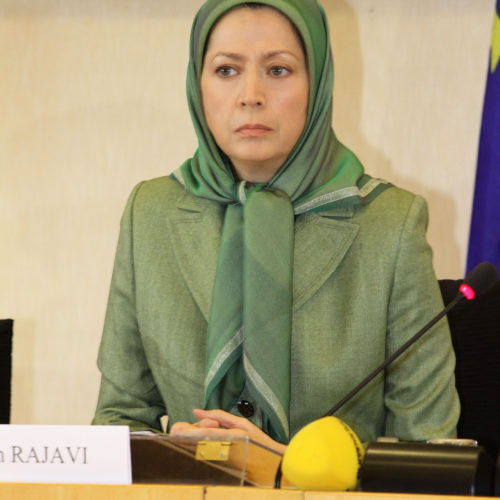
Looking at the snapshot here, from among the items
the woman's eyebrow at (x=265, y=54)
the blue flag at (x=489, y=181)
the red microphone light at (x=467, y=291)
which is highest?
the woman's eyebrow at (x=265, y=54)

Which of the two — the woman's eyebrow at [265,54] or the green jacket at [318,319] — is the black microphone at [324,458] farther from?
the woman's eyebrow at [265,54]

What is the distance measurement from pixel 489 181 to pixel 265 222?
783 mm

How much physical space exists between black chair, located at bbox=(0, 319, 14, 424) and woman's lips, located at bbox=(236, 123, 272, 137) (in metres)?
0.59

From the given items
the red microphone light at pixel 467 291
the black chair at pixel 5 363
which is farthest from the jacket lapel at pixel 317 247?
the black chair at pixel 5 363

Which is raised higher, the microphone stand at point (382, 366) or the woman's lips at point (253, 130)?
the woman's lips at point (253, 130)

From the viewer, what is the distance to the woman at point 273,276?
1508 mm

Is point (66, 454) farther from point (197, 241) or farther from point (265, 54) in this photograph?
point (265, 54)

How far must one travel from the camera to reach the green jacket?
151cm

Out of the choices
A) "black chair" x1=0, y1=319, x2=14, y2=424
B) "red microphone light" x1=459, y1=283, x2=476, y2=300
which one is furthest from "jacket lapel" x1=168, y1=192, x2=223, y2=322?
"red microphone light" x1=459, y1=283, x2=476, y2=300

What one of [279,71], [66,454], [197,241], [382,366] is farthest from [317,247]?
[66,454]

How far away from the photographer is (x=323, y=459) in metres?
0.88

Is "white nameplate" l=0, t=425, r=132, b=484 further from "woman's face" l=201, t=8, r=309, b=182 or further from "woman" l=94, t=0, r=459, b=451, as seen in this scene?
"woman's face" l=201, t=8, r=309, b=182

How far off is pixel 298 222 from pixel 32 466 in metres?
0.83

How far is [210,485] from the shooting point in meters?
0.88
